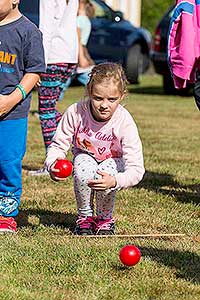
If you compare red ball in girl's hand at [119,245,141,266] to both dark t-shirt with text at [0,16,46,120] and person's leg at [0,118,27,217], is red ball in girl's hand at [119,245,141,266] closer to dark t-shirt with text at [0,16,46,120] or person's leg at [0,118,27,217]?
person's leg at [0,118,27,217]

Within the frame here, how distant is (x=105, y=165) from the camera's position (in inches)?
218

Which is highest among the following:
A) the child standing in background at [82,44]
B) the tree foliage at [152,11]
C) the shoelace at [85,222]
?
the shoelace at [85,222]

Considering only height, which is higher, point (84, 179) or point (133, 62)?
point (84, 179)

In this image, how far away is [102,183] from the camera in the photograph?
200 inches

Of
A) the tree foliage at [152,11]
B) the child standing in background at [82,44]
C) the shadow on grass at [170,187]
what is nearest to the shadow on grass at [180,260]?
the shadow on grass at [170,187]

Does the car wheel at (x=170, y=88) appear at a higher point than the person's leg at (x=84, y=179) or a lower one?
lower

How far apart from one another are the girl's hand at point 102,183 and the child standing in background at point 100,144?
19 cm

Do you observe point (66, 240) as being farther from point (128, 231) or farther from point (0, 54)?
point (0, 54)

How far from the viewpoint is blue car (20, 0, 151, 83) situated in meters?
18.2

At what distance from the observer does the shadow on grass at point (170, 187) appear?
7055 millimetres

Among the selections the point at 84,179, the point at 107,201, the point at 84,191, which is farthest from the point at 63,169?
the point at 107,201

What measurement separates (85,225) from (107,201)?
0.71 feet

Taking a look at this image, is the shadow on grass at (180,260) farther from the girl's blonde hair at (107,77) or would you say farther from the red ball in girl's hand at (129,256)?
the girl's blonde hair at (107,77)

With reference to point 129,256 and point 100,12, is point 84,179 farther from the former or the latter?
point 100,12
